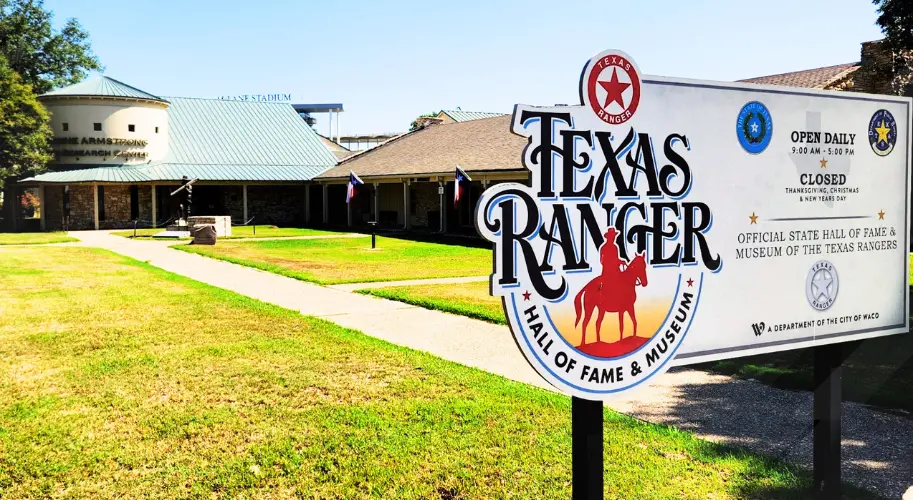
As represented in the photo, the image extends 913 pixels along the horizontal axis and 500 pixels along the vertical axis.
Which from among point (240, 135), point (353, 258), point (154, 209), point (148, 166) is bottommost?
point (353, 258)

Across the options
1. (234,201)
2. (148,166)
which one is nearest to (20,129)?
(148,166)

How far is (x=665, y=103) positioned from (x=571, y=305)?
1.00 metres

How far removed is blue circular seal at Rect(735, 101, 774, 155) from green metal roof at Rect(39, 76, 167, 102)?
39.9m

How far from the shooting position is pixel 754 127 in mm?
3764

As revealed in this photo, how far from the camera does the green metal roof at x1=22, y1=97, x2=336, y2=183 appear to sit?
38094mm

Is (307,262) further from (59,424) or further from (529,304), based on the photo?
(529,304)

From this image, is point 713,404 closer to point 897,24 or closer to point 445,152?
point 897,24

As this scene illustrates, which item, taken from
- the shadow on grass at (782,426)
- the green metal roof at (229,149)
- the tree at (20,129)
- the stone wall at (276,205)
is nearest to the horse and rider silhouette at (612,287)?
the shadow on grass at (782,426)

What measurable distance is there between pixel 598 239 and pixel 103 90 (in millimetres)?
40749

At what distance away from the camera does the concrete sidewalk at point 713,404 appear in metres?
5.17

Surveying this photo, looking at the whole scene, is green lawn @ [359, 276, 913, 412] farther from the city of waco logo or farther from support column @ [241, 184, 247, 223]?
support column @ [241, 184, 247, 223]

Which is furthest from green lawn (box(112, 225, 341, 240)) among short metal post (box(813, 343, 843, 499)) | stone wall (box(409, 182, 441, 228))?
short metal post (box(813, 343, 843, 499))

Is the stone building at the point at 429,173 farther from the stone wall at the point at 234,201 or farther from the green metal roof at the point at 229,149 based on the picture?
the stone wall at the point at 234,201

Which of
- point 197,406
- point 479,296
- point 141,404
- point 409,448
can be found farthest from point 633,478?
point 479,296
